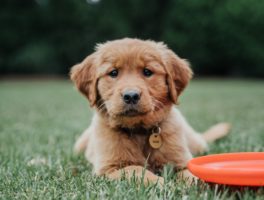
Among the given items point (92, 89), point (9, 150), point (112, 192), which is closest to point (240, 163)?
point (112, 192)

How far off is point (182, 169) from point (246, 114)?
4695 mm

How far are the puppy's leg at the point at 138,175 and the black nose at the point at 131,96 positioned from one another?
48 centimetres

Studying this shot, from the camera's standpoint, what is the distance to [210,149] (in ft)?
15.9

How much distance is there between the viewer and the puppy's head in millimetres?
3441

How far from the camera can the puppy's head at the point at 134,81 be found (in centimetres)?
344

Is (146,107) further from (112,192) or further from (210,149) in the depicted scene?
(210,149)

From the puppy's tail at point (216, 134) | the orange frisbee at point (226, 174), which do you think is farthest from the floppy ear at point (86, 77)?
the puppy's tail at point (216, 134)

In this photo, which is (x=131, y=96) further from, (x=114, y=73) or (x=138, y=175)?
(x=138, y=175)

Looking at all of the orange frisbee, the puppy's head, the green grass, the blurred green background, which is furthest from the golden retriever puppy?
the blurred green background

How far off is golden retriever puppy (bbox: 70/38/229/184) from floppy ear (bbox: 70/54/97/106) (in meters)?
0.02

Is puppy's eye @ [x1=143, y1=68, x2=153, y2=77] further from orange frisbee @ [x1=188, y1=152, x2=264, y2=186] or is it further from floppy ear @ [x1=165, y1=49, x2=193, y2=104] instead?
orange frisbee @ [x1=188, y1=152, x2=264, y2=186]

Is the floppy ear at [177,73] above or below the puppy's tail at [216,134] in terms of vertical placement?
above

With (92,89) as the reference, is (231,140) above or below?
below

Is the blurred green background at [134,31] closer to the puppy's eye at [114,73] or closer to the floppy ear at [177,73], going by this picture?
the floppy ear at [177,73]
